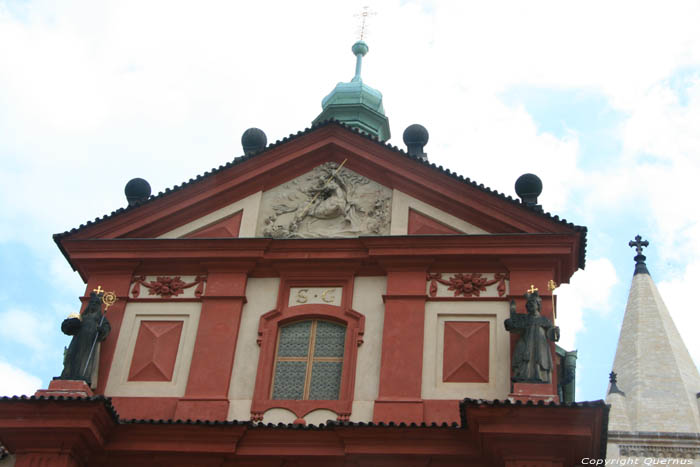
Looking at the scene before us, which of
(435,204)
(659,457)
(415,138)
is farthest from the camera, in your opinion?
(659,457)

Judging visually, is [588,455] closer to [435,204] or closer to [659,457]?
[435,204]

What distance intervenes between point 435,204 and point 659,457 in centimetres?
1517

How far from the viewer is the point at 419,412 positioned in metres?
16.2

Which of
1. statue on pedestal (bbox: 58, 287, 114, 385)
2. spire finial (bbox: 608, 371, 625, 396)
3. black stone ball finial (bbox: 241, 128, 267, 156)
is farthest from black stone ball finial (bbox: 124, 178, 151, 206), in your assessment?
spire finial (bbox: 608, 371, 625, 396)

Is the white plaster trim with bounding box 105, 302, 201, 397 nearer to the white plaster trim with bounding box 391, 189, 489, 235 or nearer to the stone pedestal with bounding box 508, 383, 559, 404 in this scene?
the white plaster trim with bounding box 391, 189, 489, 235

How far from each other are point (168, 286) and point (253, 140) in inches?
147

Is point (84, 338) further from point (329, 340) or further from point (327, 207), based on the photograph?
point (327, 207)

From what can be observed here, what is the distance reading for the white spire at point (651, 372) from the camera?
1222 inches

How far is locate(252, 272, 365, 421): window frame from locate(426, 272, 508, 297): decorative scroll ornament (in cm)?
142

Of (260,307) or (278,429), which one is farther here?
(260,307)

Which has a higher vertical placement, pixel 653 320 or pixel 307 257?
pixel 653 320

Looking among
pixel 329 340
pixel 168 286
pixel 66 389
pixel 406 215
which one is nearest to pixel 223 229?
pixel 168 286

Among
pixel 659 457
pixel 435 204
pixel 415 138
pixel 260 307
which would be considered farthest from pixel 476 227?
pixel 659 457

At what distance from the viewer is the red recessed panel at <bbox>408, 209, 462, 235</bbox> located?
60.9 feet
